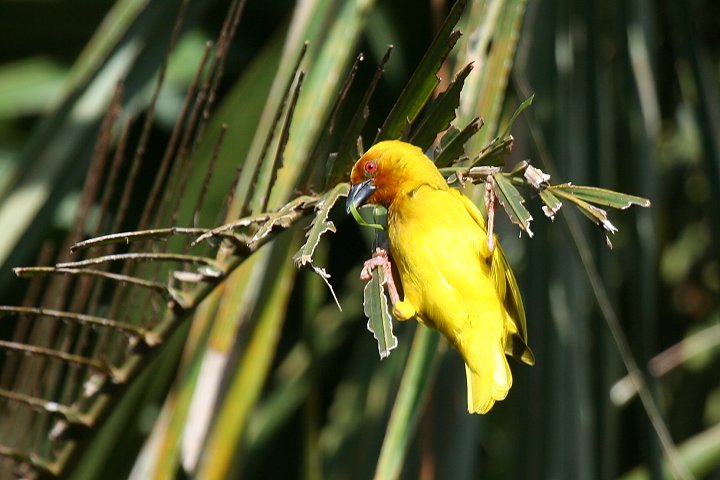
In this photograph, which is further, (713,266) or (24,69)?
(24,69)

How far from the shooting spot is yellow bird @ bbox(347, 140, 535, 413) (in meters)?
0.73

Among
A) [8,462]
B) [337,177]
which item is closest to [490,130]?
[337,177]

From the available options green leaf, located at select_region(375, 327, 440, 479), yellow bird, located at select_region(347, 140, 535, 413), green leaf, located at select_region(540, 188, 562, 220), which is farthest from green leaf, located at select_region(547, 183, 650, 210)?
green leaf, located at select_region(375, 327, 440, 479)

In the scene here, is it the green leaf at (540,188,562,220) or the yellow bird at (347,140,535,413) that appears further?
the yellow bird at (347,140,535,413)

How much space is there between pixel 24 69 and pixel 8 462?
4.33ft

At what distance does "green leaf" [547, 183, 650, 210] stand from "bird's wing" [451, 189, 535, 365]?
0.41ft

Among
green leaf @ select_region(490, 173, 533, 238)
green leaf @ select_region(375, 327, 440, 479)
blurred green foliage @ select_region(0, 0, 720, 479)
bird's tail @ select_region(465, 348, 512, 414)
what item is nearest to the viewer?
green leaf @ select_region(490, 173, 533, 238)

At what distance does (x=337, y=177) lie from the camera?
0.77 meters

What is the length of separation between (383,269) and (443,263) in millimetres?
45

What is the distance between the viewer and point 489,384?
714 mm

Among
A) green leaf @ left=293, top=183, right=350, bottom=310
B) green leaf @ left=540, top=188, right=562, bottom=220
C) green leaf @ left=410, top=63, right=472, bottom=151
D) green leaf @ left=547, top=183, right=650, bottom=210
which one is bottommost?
green leaf @ left=293, top=183, right=350, bottom=310

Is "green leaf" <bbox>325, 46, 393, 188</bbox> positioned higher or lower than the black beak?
higher

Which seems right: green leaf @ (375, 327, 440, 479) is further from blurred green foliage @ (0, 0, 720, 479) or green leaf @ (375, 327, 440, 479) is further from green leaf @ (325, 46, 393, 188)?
green leaf @ (325, 46, 393, 188)

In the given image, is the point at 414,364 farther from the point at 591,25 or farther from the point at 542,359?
the point at 591,25
